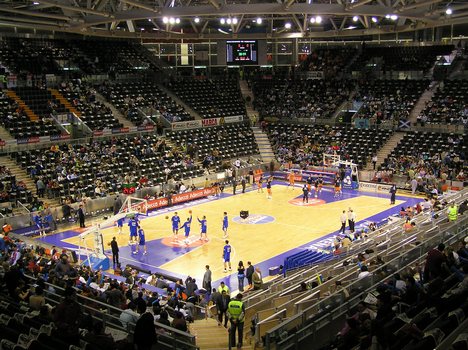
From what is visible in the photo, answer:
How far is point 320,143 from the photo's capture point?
46000 millimetres

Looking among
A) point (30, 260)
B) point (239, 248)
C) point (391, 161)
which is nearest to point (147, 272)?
point (30, 260)

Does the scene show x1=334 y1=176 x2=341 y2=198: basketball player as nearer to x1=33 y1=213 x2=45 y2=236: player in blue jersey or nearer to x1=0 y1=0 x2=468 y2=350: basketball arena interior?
x1=0 y1=0 x2=468 y2=350: basketball arena interior

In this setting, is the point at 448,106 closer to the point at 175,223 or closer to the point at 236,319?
the point at 175,223

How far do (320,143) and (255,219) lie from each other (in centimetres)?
1682

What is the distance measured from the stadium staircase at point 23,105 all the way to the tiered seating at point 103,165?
388cm

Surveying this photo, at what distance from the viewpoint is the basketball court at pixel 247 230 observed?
24156 mm

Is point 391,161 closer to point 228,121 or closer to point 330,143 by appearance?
point 330,143

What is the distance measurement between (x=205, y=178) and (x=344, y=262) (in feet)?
76.8

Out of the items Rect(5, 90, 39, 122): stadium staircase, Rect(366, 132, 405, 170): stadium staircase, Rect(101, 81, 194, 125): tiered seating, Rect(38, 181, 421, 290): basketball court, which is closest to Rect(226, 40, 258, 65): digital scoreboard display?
Rect(101, 81, 194, 125): tiered seating

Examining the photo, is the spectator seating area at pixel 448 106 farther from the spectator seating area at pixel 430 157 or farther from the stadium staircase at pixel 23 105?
the stadium staircase at pixel 23 105

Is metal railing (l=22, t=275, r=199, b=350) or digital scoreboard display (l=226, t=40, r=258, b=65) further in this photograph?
digital scoreboard display (l=226, t=40, r=258, b=65)

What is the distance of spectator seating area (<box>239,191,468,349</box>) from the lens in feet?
33.5

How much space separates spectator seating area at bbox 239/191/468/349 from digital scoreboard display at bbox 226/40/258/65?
33.0 meters

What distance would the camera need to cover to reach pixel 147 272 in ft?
68.3
